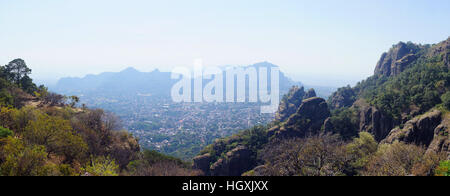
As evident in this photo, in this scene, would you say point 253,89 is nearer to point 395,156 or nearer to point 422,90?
point 422,90

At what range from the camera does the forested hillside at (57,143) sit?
11.7m

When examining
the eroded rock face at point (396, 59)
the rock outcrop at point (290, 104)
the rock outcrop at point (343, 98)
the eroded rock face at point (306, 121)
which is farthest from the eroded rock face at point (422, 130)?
the eroded rock face at point (396, 59)

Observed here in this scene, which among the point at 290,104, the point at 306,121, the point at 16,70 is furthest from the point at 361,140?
the point at 16,70

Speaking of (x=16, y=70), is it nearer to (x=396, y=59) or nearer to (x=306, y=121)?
(x=306, y=121)

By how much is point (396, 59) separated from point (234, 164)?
59296 millimetres

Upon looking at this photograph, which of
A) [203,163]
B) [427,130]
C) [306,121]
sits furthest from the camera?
[306,121]

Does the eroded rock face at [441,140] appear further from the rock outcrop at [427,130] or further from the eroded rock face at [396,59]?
the eroded rock face at [396,59]

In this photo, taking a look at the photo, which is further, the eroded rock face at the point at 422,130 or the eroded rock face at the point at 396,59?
the eroded rock face at the point at 396,59

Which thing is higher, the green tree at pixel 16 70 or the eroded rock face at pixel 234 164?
the green tree at pixel 16 70

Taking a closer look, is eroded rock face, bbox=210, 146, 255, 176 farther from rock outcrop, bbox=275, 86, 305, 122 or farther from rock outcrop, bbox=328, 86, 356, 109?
rock outcrop, bbox=328, 86, 356, 109

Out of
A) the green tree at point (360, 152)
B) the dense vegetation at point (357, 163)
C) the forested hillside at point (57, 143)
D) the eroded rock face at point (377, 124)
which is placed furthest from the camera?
the eroded rock face at point (377, 124)

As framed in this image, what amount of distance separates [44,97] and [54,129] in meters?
18.8

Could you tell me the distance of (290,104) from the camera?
6800 centimetres
